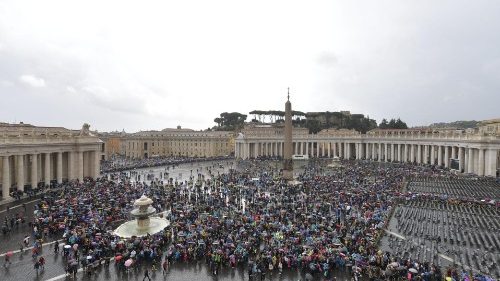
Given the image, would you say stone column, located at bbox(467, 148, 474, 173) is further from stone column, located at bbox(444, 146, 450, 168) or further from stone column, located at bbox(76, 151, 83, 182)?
stone column, located at bbox(76, 151, 83, 182)

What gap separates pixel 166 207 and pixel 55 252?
1126 centimetres

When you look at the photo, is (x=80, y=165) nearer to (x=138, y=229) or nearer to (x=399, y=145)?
(x=138, y=229)

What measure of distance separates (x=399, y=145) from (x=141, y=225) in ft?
220

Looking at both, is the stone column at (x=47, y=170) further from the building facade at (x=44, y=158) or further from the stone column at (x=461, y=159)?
the stone column at (x=461, y=159)

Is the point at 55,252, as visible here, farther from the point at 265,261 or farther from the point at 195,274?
the point at 265,261

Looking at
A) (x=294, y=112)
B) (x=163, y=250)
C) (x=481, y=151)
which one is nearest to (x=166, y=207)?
(x=163, y=250)

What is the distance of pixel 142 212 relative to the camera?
72.3ft

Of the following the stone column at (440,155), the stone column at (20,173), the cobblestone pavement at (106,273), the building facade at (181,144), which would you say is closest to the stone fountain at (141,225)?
the cobblestone pavement at (106,273)

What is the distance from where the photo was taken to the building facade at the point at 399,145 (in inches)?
2092

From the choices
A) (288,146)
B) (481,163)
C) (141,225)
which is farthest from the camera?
(481,163)

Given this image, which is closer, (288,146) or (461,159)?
(288,146)

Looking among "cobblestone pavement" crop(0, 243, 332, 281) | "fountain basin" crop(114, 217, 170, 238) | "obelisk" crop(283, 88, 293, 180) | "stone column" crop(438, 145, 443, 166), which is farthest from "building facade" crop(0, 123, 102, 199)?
"stone column" crop(438, 145, 443, 166)

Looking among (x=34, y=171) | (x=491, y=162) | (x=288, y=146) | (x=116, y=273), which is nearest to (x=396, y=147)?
(x=491, y=162)

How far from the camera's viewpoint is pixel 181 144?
104750 mm
